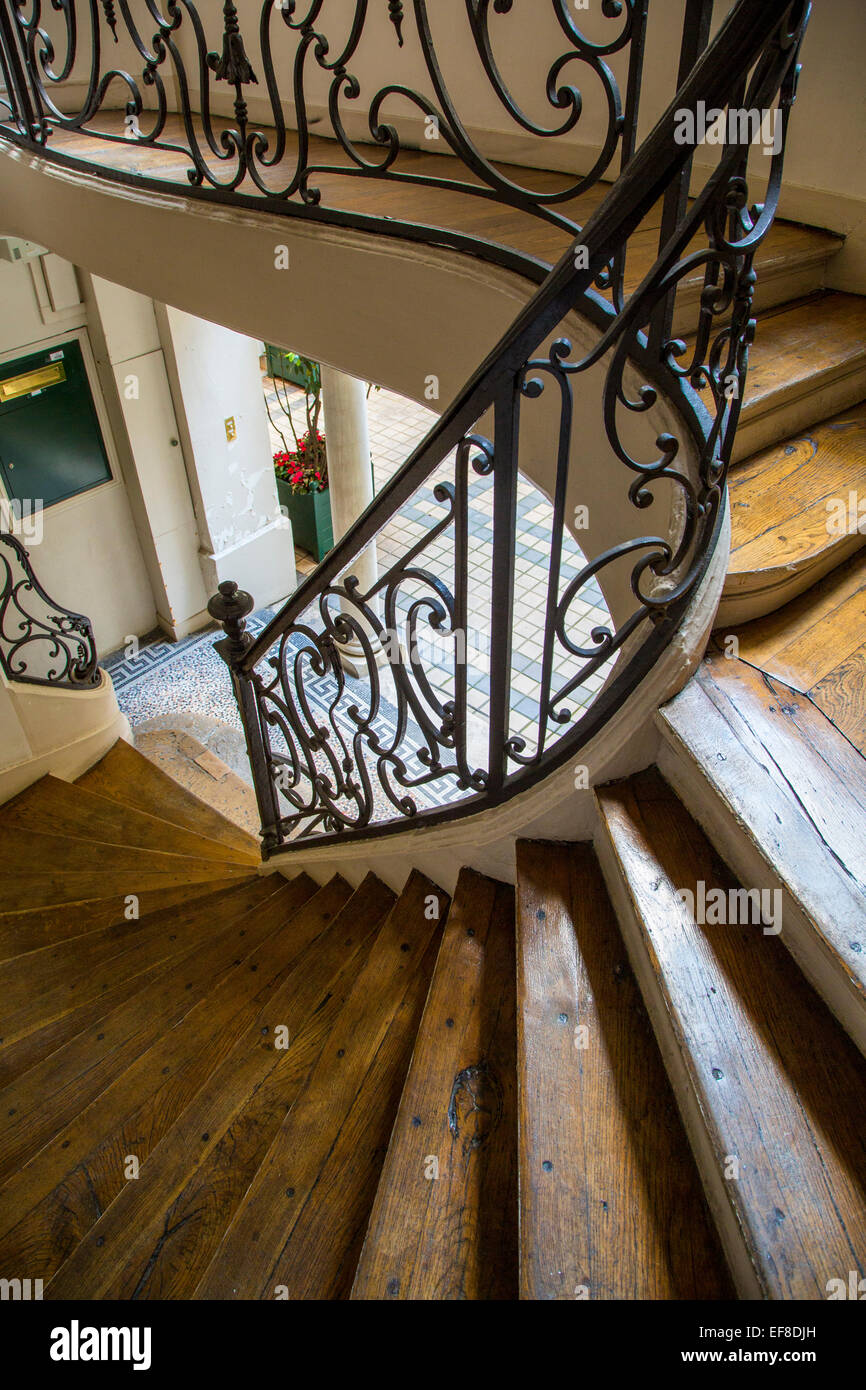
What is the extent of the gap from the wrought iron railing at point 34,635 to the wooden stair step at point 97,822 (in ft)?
1.80

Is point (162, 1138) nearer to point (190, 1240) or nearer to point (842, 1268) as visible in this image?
point (190, 1240)

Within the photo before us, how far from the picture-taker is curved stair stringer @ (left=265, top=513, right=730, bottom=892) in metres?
1.41

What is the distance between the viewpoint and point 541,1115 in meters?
1.25

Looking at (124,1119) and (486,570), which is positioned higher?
(124,1119)

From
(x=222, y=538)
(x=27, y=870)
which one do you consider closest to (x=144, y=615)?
(x=222, y=538)

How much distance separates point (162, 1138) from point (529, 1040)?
1.11 m

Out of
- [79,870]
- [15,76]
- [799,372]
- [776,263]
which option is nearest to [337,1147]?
[799,372]

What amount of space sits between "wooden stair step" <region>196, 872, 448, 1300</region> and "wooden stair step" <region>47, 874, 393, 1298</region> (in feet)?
0.42

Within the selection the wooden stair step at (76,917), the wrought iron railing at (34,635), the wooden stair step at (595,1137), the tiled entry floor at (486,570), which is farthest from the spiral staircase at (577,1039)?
the tiled entry floor at (486,570)

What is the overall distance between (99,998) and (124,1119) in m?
0.60

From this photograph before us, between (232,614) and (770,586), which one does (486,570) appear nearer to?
(232,614)

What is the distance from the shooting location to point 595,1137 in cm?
121

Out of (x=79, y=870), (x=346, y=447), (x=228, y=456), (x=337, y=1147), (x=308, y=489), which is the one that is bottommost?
(x=308, y=489)

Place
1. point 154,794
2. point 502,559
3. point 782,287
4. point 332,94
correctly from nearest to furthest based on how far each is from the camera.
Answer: point 502,559 → point 332,94 → point 782,287 → point 154,794
